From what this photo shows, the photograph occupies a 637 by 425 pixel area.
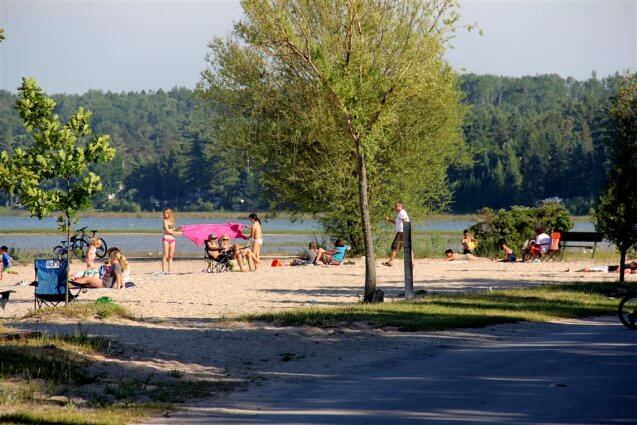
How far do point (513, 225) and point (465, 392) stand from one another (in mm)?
28079

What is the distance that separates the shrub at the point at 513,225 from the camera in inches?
1510

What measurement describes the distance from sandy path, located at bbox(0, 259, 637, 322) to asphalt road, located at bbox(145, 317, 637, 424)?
6122 mm

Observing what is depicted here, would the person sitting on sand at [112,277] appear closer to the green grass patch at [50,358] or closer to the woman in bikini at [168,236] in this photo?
the woman in bikini at [168,236]

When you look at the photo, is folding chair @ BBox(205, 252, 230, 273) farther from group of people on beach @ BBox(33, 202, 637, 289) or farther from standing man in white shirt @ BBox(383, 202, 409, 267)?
standing man in white shirt @ BBox(383, 202, 409, 267)

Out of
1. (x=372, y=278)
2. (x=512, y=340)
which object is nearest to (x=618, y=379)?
(x=512, y=340)

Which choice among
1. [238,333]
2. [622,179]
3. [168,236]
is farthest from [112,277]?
[622,179]

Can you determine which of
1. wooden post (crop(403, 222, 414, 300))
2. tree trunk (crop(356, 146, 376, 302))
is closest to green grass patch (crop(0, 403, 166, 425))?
tree trunk (crop(356, 146, 376, 302))

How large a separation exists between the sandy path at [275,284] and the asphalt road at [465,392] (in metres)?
6.12

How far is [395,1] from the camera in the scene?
68.6 ft

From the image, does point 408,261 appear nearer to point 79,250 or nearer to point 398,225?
point 398,225

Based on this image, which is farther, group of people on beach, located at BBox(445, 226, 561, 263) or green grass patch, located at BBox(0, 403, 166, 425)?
group of people on beach, located at BBox(445, 226, 561, 263)

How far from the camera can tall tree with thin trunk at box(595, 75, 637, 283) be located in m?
25.5

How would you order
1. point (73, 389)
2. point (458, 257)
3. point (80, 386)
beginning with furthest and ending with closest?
1. point (458, 257)
2. point (80, 386)
3. point (73, 389)

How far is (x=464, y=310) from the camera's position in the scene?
19266 mm
